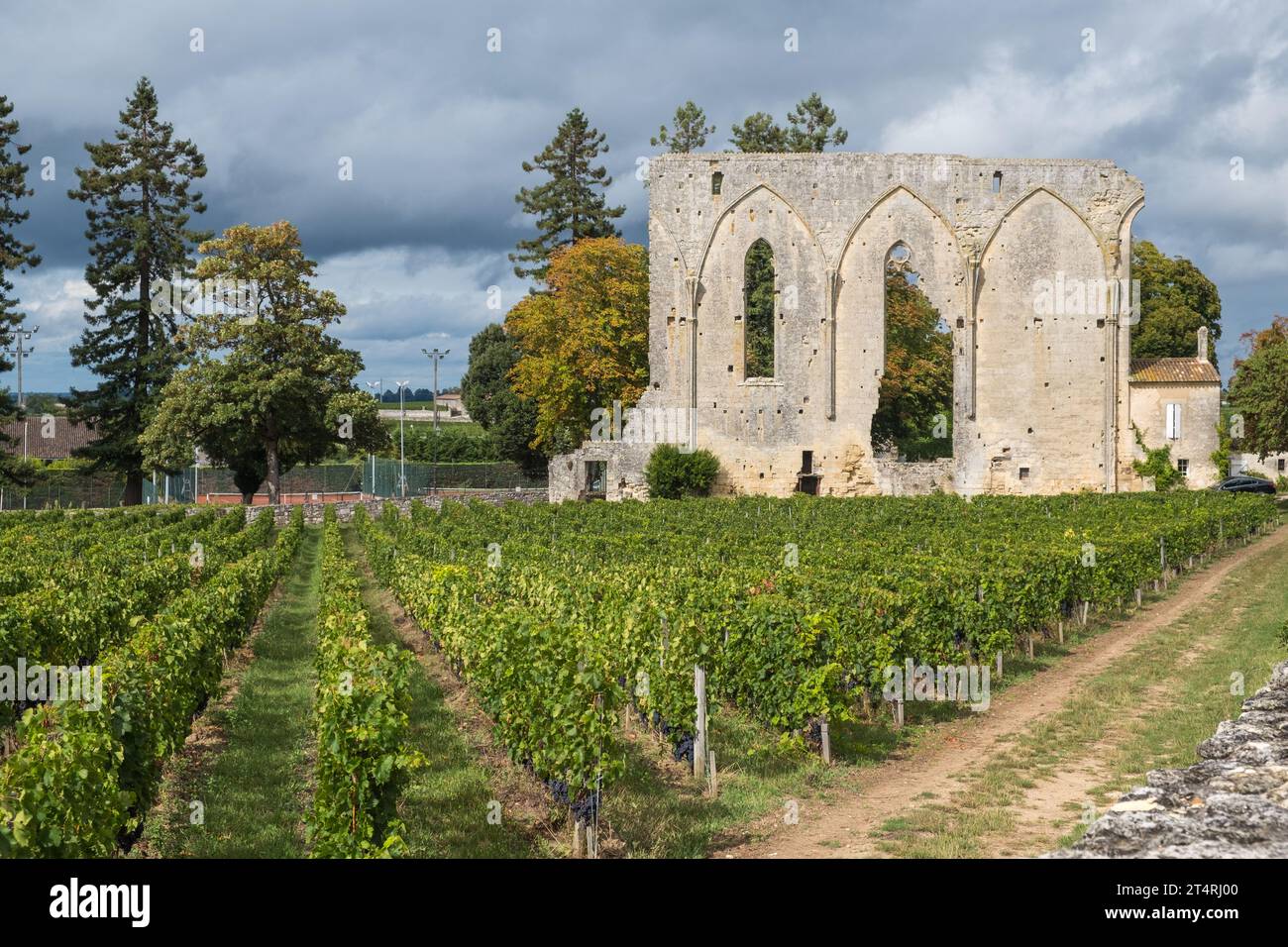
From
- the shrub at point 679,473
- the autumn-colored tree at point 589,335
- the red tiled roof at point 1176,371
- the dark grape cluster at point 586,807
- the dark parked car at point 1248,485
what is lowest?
the dark grape cluster at point 586,807

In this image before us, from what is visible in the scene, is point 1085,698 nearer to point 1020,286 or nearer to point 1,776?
point 1,776

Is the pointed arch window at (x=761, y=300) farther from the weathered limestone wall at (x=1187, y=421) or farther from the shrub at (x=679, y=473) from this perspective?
the weathered limestone wall at (x=1187, y=421)

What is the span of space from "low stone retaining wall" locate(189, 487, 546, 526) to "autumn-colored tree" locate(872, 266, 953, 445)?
1730cm

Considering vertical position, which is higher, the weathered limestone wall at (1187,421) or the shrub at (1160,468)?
the weathered limestone wall at (1187,421)

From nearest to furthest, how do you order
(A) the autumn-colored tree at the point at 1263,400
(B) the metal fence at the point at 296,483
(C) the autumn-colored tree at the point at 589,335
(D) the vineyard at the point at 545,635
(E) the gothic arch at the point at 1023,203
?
(D) the vineyard at the point at 545,635
(A) the autumn-colored tree at the point at 1263,400
(E) the gothic arch at the point at 1023,203
(C) the autumn-colored tree at the point at 589,335
(B) the metal fence at the point at 296,483

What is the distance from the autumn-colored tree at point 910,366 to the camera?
50.2 meters

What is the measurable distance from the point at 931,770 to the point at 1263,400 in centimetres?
3499

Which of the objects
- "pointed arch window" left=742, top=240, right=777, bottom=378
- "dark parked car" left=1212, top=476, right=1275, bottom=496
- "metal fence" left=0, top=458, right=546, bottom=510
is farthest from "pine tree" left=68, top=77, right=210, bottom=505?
"dark parked car" left=1212, top=476, right=1275, bottom=496

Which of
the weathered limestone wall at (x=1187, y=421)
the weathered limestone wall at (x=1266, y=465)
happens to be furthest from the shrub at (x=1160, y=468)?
the weathered limestone wall at (x=1266, y=465)

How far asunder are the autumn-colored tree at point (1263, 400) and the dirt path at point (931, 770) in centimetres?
2579

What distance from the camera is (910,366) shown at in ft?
169

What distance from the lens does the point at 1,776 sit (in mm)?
6250

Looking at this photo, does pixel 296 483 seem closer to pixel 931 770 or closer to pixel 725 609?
pixel 725 609
